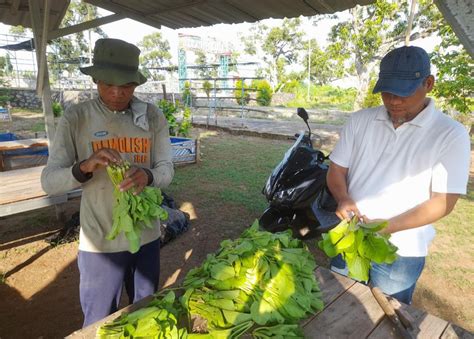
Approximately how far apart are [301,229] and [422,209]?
6.37 ft

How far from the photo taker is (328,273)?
A: 1.84 m

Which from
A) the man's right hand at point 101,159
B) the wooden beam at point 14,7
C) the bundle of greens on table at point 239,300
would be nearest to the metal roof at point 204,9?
the wooden beam at point 14,7

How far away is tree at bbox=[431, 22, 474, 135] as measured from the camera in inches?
206

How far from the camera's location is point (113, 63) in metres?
1.69

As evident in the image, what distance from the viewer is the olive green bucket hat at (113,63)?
166cm

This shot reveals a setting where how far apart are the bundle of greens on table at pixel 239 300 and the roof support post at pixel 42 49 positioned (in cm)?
338

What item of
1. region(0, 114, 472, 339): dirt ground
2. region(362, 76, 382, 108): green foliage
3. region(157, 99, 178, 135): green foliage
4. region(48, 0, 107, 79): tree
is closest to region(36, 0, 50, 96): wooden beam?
region(0, 114, 472, 339): dirt ground

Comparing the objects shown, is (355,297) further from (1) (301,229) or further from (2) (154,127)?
(1) (301,229)

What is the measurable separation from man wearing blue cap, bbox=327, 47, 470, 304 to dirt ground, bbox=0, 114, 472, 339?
7.04 feet

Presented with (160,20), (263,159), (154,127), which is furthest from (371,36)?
(154,127)

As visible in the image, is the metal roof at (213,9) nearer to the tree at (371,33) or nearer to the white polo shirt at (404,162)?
the white polo shirt at (404,162)

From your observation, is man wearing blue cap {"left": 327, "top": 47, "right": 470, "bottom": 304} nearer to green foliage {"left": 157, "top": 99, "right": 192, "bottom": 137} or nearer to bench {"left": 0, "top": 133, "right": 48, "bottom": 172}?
bench {"left": 0, "top": 133, "right": 48, "bottom": 172}

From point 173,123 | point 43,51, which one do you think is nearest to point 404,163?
point 43,51

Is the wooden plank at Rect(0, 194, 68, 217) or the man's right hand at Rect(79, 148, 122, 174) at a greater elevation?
the man's right hand at Rect(79, 148, 122, 174)
